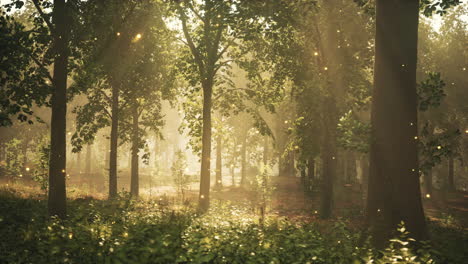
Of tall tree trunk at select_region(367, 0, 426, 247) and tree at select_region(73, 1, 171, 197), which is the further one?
tree at select_region(73, 1, 171, 197)

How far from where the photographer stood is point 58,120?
398 inches

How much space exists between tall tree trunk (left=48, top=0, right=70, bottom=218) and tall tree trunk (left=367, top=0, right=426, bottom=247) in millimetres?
8515

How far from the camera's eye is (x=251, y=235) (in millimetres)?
7227

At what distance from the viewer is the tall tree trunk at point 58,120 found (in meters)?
10.1

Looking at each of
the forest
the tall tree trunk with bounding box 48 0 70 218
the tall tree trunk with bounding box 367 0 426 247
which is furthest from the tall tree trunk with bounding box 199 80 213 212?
the tall tree trunk with bounding box 367 0 426 247

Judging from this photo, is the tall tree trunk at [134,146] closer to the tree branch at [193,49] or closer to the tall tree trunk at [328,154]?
the tree branch at [193,49]

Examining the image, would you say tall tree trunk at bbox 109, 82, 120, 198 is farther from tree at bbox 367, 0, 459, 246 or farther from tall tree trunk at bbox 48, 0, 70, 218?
tree at bbox 367, 0, 459, 246

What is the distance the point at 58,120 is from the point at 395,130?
9005 millimetres

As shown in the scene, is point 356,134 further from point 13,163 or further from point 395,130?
point 13,163

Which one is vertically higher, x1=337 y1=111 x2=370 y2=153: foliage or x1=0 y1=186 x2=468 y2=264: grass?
x1=337 y1=111 x2=370 y2=153: foliage

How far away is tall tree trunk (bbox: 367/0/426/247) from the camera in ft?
24.1

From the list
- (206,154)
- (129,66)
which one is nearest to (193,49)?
(129,66)

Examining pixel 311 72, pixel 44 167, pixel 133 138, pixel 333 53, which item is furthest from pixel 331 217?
pixel 44 167

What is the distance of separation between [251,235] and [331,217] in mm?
9481
